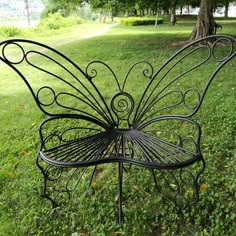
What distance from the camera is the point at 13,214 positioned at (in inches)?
79.6

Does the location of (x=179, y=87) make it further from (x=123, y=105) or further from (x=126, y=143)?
(x=126, y=143)

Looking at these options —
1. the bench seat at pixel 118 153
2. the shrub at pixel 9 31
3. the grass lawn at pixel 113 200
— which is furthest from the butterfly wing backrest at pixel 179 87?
the shrub at pixel 9 31

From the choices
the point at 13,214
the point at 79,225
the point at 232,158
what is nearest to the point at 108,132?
the point at 79,225

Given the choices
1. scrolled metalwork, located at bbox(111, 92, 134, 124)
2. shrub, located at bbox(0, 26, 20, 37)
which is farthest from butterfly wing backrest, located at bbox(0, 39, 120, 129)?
shrub, located at bbox(0, 26, 20, 37)

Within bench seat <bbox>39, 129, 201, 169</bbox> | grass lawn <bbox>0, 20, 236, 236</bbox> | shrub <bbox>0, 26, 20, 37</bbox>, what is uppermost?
bench seat <bbox>39, 129, 201, 169</bbox>

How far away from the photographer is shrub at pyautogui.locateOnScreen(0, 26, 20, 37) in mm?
13078

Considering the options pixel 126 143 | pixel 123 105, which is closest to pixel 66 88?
pixel 123 105

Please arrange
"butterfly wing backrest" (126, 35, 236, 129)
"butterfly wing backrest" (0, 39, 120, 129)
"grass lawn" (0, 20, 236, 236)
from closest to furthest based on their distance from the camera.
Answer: "grass lawn" (0, 20, 236, 236)
"butterfly wing backrest" (126, 35, 236, 129)
"butterfly wing backrest" (0, 39, 120, 129)

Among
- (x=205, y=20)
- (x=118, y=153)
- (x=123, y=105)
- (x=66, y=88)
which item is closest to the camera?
(x=118, y=153)

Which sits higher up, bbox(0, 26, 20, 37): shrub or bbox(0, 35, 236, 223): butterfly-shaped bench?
bbox(0, 35, 236, 223): butterfly-shaped bench

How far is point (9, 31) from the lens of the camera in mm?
13227

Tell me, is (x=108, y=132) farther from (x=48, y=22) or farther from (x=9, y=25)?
(x=48, y=22)

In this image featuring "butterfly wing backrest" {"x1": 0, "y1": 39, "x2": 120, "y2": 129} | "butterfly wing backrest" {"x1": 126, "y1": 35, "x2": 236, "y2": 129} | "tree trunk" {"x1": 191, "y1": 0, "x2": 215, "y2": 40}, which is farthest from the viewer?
"tree trunk" {"x1": 191, "y1": 0, "x2": 215, "y2": 40}

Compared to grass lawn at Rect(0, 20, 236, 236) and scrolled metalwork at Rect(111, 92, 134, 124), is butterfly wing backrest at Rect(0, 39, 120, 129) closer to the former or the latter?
scrolled metalwork at Rect(111, 92, 134, 124)
